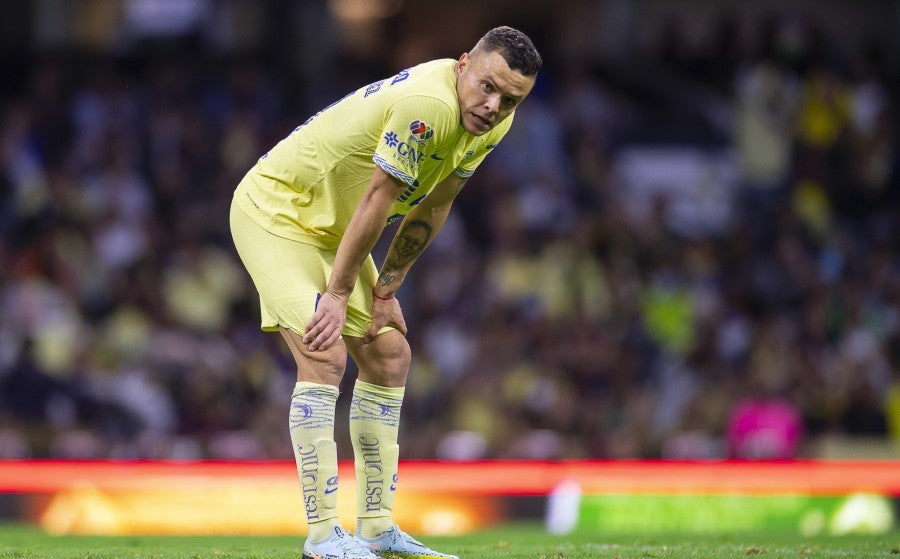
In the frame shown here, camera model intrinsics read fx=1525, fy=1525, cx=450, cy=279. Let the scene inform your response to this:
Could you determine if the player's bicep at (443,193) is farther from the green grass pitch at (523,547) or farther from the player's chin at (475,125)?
the green grass pitch at (523,547)

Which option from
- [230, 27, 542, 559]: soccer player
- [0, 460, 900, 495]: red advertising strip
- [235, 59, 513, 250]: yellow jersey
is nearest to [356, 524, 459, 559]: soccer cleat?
[230, 27, 542, 559]: soccer player

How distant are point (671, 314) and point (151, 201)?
588 centimetres

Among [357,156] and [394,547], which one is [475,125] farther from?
[394,547]

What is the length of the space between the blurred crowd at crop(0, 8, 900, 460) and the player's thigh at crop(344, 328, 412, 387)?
7.27 m

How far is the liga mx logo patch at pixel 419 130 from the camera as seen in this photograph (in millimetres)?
6547

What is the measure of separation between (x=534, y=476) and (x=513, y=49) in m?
6.48

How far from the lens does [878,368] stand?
53.6 ft

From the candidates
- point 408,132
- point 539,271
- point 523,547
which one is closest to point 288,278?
point 408,132

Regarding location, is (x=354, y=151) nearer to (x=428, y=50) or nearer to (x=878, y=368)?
(x=878, y=368)

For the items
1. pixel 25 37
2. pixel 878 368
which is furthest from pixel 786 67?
Answer: pixel 25 37

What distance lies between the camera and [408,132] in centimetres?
655

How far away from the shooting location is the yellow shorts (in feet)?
22.5

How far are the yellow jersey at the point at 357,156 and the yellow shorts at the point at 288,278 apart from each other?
0.19 ft

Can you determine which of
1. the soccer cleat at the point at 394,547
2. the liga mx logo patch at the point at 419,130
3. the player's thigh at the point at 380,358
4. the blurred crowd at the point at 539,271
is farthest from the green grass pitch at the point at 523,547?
the blurred crowd at the point at 539,271
